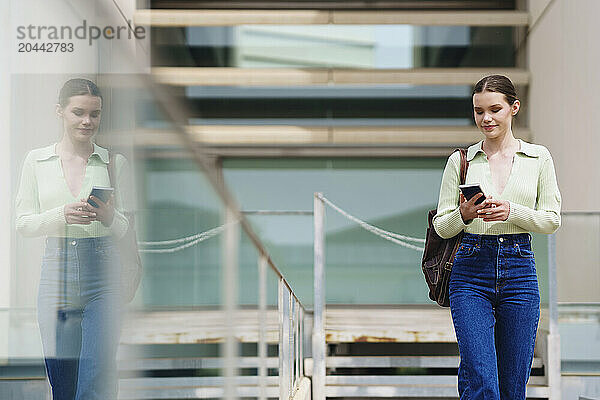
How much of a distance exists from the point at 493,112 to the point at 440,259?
1.33ft

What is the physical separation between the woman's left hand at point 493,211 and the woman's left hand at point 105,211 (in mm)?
1392

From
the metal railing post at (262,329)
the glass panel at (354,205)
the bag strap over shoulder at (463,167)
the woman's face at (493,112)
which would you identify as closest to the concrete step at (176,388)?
the metal railing post at (262,329)

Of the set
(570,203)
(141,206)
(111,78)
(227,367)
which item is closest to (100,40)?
(111,78)

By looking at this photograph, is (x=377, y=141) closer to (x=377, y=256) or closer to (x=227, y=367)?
(x=377, y=256)

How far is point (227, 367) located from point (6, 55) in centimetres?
101

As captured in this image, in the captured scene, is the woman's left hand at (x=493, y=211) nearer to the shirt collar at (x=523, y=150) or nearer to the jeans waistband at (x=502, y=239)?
the jeans waistband at (x=502, y=239)

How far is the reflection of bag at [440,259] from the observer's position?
2.30m

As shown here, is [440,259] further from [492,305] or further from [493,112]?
[493,112]

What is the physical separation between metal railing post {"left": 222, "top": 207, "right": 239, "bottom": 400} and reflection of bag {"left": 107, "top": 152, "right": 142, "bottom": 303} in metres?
0.66

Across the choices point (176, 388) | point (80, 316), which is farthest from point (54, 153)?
point (176, 388)

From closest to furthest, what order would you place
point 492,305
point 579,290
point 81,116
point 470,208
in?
1. point 81,116
2. point 470,208
3. point 492,305
4. point 579,290

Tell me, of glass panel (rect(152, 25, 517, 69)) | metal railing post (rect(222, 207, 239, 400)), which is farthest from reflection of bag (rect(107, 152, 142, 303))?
glass panel (rect(152, 25, 517, 69))

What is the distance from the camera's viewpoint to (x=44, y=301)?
2.62 ft

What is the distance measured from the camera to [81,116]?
31.6 inches
